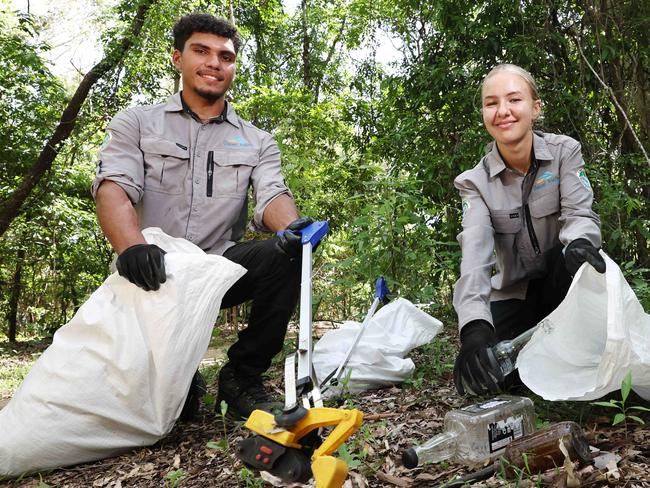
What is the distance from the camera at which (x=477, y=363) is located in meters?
1.84

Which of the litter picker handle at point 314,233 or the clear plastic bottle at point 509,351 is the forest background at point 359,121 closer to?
the clear plastic bottle at point 509,351

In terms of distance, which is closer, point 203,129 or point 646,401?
point 646,401

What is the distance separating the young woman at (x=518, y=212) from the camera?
2.13 metres

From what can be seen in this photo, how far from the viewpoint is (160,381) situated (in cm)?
196

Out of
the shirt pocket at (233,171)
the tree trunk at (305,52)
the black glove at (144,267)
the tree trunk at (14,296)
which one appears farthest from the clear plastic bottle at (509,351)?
the tree trunk at (305,52)

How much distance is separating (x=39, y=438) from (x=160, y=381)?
0.44m

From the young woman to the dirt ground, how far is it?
1.28 ft

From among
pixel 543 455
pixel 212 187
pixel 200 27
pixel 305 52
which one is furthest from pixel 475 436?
pixel 305 52

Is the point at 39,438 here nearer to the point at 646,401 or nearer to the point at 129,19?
the point at 646,401

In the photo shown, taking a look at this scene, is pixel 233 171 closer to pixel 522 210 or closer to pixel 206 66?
pixel 206 66

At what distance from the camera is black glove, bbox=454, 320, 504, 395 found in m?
1.83

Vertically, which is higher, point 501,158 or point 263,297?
point 501,158

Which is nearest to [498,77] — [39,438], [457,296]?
[457,296]

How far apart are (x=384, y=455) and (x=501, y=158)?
4.07 ft
